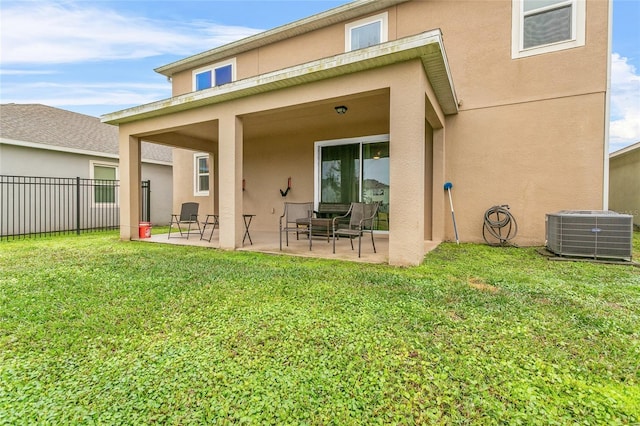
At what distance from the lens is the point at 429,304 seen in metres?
2.87

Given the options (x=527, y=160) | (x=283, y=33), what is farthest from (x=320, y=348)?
(x=283, y=33)

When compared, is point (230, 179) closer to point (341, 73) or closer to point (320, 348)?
point (341, 73)

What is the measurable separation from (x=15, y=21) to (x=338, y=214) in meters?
9.39

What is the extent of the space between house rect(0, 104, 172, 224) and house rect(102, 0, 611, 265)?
4100 mm

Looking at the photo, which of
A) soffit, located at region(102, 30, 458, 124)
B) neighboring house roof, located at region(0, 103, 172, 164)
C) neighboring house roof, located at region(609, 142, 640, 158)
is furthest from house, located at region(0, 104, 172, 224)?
neighboring house roof, located at region(609, 142, 640, 158)

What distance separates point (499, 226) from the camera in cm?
637

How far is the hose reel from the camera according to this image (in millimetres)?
6293

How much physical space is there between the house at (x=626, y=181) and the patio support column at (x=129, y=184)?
1505 cm

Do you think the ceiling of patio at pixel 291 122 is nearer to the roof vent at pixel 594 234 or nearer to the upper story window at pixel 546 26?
the upper story window at pixel 546 26

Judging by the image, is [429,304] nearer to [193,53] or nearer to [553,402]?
[553,402]

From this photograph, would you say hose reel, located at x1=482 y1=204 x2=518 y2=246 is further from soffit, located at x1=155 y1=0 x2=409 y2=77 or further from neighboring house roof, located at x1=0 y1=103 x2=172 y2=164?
neighboring house roof, located at x1=0 y1=103 x2=172 y2=164

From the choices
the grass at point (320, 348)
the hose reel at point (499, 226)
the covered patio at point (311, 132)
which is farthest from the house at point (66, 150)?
the hose reel at point (499, 226)

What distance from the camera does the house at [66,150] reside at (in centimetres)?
894

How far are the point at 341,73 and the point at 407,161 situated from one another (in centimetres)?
176
